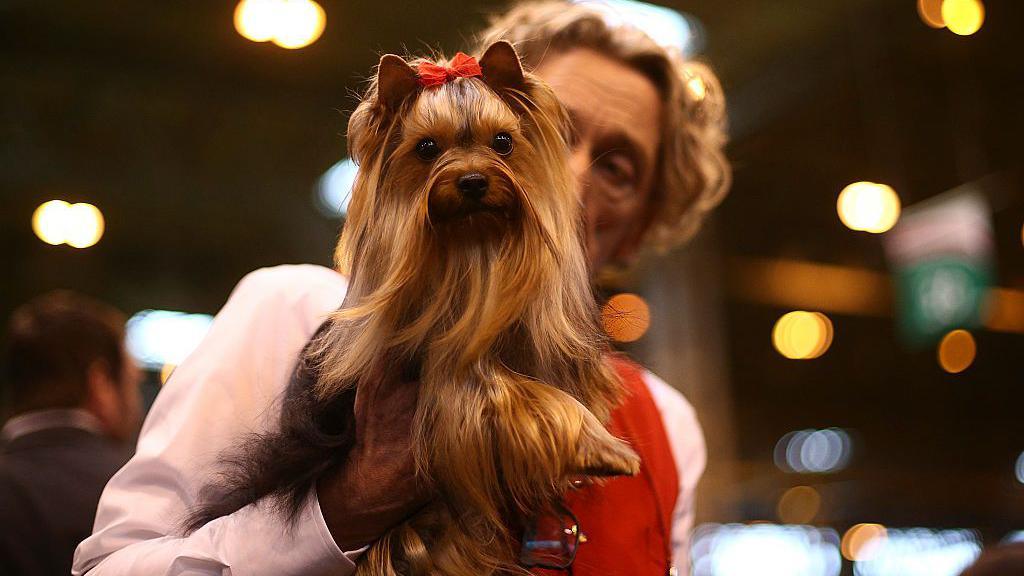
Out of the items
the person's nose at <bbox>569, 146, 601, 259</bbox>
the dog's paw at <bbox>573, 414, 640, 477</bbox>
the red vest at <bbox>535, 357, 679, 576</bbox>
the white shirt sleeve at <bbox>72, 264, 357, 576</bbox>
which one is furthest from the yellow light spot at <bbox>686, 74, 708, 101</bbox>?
the dog's paw at <bbox>573, 414, 640, 477</bbox>

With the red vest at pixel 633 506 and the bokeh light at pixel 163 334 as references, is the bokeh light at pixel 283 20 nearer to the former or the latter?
the bokeh light at pixel 163 334

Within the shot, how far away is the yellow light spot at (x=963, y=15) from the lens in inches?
185

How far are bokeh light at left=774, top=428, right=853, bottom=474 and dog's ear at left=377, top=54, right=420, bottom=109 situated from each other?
6874mm

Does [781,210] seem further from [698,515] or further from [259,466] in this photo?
[259,466]

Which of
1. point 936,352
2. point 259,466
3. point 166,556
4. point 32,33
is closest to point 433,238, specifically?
point 259,466

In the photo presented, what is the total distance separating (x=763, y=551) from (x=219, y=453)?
5.57 m

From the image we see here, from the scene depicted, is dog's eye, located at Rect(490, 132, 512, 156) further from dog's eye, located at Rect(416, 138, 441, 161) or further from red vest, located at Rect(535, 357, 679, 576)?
red vest, located at Rect(535, 357, 679, 576)

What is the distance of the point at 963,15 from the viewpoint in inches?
188

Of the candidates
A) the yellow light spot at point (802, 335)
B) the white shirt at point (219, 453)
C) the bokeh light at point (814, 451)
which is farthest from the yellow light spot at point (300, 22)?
the bokeh light at point (814, 451)

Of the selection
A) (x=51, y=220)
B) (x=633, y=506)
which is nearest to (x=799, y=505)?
(x=51, y=220)

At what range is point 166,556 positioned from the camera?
1.23m

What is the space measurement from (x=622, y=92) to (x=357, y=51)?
3203mm

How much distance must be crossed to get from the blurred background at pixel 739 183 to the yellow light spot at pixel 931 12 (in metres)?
0.01

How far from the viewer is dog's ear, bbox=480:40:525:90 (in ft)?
3.85
